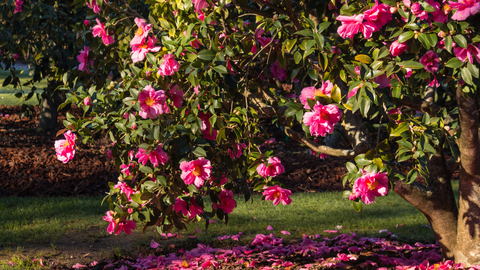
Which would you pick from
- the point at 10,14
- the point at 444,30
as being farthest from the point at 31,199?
the point at 444,30

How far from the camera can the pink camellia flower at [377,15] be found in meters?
1.79

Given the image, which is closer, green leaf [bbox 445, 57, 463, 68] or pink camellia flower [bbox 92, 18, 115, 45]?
green leaf [bbox 445, 57, 463, 68]

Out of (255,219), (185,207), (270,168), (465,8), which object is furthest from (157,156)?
(255,219)

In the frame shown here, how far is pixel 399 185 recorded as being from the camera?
296 cm

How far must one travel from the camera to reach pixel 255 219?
5.34m

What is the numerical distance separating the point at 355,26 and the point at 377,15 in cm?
10

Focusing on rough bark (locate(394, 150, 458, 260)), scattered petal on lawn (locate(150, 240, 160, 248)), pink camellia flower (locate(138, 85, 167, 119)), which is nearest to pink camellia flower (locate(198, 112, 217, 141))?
pink camellia flower (locate(138, 85, 167, 119))

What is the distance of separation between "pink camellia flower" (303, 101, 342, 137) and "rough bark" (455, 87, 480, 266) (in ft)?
4.62

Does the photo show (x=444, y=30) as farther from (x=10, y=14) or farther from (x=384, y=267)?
(x=10, y=14)

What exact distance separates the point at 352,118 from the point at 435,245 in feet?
6.17

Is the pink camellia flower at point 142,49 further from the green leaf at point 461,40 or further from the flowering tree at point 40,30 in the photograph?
the flowering tree at point 40,30

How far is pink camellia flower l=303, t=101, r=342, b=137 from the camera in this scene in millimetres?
1805

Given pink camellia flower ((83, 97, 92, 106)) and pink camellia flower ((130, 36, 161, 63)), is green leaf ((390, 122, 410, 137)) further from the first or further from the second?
pink camellia flower ((83, 97, 92, 106))

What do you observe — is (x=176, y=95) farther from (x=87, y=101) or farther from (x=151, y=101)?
(x=87, y=101)
